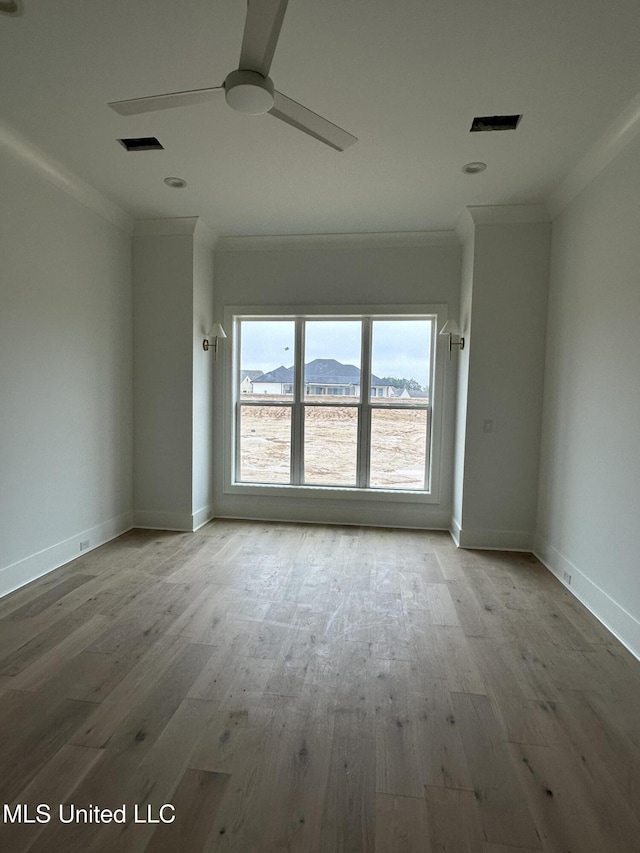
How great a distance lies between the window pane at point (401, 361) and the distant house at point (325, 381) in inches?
0.4

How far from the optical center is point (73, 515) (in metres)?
3.73

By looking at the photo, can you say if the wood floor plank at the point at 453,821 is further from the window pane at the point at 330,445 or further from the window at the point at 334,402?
the window pane at the point at 330,445

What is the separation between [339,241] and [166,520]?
3441mm

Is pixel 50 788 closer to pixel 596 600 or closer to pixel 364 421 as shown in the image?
pixel 596 600

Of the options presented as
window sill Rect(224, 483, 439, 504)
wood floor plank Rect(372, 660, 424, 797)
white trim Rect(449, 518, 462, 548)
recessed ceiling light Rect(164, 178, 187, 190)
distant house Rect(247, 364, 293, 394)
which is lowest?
wood floor plank Rect(372, 660, 424, 797)

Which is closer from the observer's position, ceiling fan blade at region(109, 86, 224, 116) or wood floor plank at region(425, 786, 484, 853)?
wood floor plank at region(425, 786, 484, 853)

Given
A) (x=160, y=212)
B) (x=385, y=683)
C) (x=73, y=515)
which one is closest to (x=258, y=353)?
(x=160, y=212)

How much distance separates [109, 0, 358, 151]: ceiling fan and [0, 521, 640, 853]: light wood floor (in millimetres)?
2618

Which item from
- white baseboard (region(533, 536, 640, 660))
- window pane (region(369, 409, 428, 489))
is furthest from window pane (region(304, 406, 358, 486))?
white baseboard (region(533, 536, 640, 660))

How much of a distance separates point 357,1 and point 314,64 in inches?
16.0

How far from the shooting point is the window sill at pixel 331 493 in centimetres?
475

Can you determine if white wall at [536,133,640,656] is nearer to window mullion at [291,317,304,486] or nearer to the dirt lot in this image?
the dirt lot

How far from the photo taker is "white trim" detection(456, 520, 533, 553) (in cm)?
415

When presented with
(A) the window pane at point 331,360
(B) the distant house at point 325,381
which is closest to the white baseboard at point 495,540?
(B) the distant house at point 325,381
